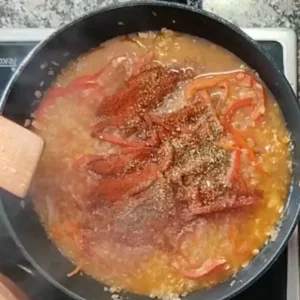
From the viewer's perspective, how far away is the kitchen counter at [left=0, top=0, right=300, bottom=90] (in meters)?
1.54

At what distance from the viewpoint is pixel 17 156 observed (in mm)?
1272

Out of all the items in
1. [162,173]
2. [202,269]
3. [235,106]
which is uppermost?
[235,106]

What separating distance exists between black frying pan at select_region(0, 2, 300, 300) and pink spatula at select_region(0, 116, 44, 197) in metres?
0.10

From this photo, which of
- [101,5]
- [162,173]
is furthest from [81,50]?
[162,173]

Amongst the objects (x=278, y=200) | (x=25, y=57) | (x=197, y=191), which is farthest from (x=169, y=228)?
(x=25, y=57)

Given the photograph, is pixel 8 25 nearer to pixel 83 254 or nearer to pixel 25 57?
pixel 25 57

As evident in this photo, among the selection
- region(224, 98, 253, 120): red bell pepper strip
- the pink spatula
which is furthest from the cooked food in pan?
the pink spatula

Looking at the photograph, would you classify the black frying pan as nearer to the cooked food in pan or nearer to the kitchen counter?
the cooked food in pan

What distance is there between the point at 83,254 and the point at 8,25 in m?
0.49

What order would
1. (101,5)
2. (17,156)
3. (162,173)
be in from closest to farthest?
(17,156)
(162,173)
(101,5)

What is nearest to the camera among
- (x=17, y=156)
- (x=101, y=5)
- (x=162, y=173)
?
(x=17, y=156)

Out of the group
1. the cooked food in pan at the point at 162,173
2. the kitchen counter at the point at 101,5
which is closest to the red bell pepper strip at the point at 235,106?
the cooked food in pan at the point at 162,173

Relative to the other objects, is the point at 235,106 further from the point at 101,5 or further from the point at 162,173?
the point at 101,5

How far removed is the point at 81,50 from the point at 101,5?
0.15 m
